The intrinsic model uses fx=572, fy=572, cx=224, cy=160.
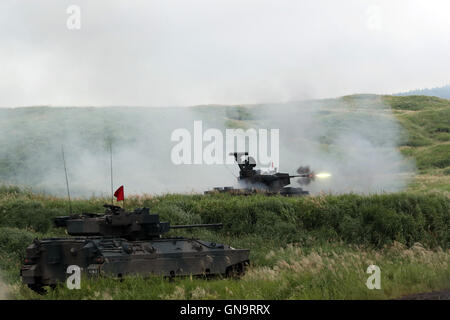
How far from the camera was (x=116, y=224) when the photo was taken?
1523 centimetres

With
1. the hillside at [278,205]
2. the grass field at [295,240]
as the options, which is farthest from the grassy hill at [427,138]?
the grass field at [295,240]

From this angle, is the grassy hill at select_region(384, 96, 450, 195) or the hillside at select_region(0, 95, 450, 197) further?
the grassy hill at select_region(384, 96, 450, 195)

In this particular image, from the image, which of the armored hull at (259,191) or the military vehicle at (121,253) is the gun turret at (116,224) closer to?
the military vehicle at (121,253)

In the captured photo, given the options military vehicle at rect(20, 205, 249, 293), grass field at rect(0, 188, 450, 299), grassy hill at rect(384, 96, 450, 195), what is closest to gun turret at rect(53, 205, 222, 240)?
military vehicle at rect(20, 205, 249, 293)

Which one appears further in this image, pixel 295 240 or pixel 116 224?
pixel 295 240

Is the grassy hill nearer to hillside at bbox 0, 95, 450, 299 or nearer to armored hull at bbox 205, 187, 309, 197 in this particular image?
hillside at bbox 0, 95, 450, 299

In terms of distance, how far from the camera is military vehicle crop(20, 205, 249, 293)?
45.4 ft

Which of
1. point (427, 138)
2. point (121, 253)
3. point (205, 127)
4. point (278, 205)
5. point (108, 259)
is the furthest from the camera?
point (427, 138)

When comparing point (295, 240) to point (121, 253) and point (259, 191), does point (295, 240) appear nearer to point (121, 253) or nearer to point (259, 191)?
point (259, 191)

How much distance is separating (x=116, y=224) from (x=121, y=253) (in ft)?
4.63

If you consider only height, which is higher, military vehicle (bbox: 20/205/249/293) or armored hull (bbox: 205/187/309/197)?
armored hull (bbox: 205/187/309/197)

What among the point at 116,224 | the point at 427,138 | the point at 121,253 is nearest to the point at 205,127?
the point at 427,138

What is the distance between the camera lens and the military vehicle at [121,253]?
45.4 feet

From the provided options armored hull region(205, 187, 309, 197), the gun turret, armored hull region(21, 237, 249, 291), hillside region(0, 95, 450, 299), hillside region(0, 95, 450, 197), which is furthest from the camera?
hillside region(0, 95, 450, 197)
